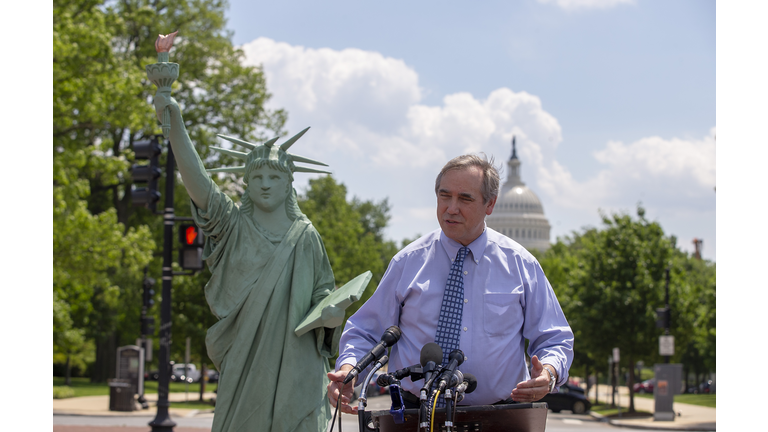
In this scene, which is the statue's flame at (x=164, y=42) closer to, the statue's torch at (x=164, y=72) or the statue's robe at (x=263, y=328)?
the statue's torch at (x=164, y=72)

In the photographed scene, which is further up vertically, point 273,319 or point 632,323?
point 273,319

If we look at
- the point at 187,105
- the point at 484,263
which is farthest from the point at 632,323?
the point at 484,263

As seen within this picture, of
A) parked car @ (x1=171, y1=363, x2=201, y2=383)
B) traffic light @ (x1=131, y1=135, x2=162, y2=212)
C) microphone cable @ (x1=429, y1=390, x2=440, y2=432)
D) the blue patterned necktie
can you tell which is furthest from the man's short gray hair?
parked car @ (x1=171, y1=363, x2=201, y2=383)

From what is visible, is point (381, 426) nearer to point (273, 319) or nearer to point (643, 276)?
point (273, 319)

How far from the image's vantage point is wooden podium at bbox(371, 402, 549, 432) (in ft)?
10.0

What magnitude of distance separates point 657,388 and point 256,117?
17.9 m

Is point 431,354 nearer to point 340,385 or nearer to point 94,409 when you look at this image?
point 340,385

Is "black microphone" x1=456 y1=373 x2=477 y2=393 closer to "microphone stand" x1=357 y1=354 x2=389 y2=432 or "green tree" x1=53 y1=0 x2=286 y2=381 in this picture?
"microphone stand" x1=357 y1=354 x2=389 y2=432

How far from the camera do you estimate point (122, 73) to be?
70.6ft

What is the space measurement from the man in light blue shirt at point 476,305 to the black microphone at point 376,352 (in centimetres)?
23

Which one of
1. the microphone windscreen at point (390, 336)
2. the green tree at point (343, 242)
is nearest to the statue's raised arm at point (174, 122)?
the microphone windscreen at point (390, 336)

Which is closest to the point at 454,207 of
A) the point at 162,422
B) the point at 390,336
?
the point at 390,336

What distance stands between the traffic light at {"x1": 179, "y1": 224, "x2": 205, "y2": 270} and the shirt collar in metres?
9.03

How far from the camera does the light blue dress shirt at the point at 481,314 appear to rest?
138 inches
